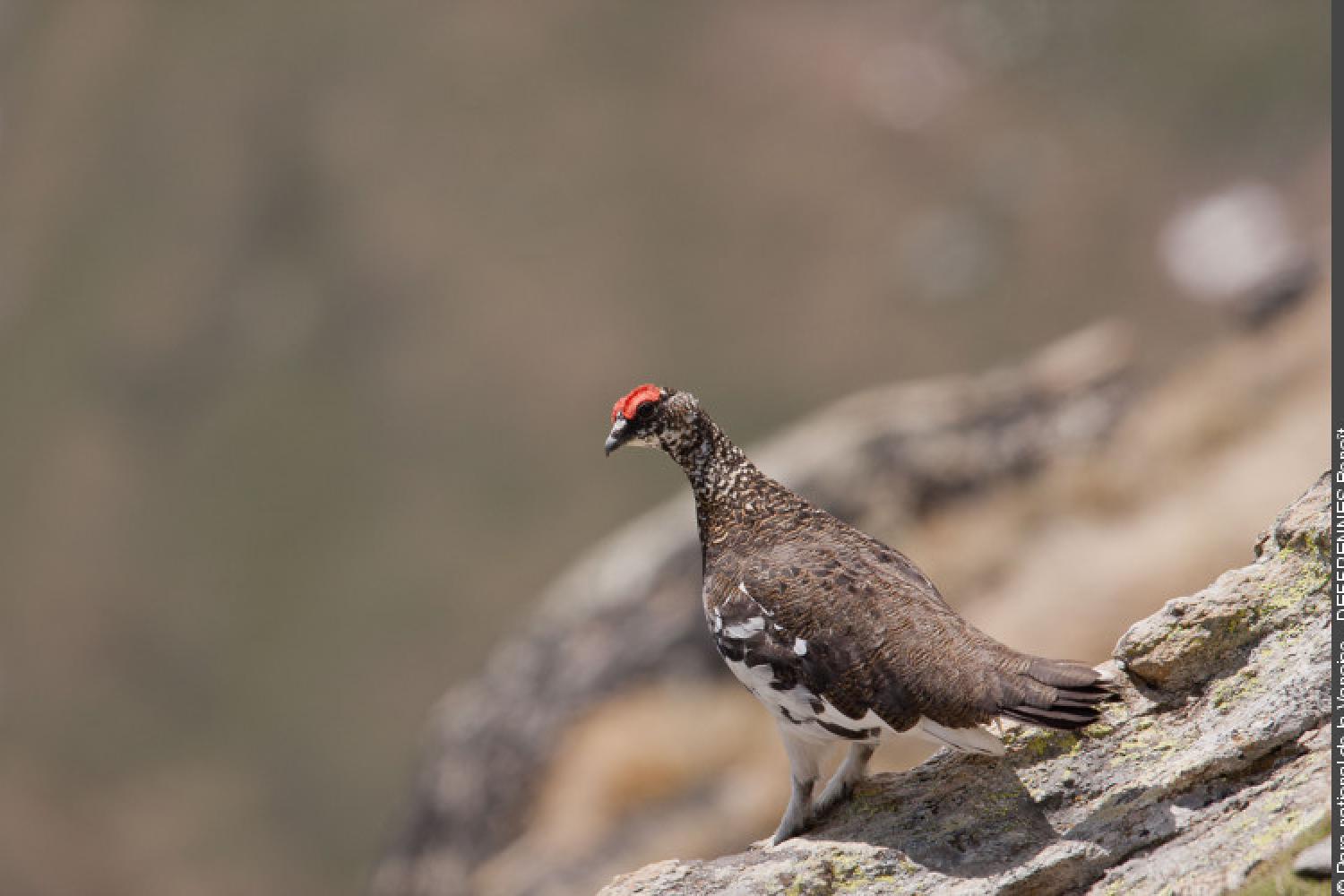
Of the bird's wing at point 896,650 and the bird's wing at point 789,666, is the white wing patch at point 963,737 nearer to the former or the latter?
the bird's wing at point 896,650

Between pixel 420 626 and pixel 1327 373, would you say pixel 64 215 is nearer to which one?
pixel 420 626

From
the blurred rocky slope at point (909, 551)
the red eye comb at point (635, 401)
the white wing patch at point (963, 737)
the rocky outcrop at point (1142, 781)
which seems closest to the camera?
the rocky outcrop at point (1142, 781)

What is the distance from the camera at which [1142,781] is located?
10.1m

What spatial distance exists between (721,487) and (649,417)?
0.95 metres

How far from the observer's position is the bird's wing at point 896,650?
9719mm

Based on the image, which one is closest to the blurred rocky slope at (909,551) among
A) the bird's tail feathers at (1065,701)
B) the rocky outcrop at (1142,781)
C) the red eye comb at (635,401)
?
the red eye comb at (635,401)

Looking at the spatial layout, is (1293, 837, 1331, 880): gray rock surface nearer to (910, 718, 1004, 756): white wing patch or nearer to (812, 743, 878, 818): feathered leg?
(910, 718, 1004, 756): white wing patch

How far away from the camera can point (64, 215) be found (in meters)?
93.1

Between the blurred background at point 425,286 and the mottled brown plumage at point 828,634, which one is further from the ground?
the blurred background at point 425,286

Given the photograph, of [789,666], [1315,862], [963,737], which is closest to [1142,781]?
[963,737]

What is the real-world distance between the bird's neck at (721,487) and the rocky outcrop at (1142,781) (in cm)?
280

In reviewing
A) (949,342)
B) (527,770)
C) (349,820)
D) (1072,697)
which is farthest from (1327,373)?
(949,342)

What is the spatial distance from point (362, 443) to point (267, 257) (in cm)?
2025

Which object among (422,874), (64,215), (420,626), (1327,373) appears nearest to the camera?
(1327,373)
